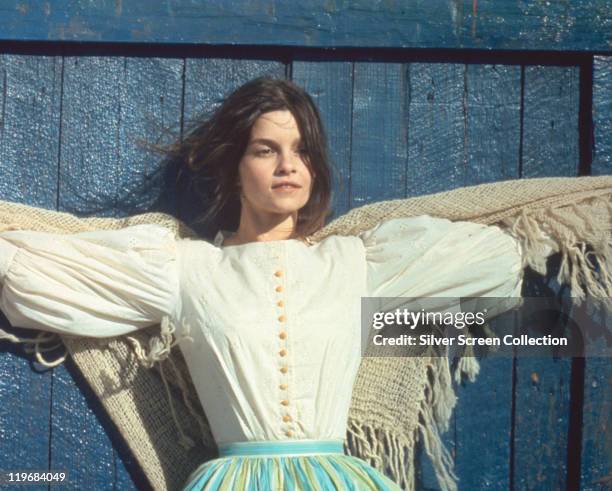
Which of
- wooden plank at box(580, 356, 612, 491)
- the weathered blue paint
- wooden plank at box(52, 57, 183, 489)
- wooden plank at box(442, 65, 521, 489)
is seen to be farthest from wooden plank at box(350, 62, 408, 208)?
wooden plank at box(580, 356, 612, 491)

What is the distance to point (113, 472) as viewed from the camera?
2619 millimetres

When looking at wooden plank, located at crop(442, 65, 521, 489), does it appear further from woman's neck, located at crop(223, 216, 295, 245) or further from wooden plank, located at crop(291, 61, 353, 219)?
woman's neck, located at crop(223, 216, 295, 245)

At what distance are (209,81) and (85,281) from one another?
19.8 inches

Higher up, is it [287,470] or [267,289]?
[267,289]

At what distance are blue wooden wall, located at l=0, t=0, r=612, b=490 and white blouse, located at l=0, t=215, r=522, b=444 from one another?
207 mm

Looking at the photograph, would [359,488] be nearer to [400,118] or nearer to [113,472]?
[113,472]

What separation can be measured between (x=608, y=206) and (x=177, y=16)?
0.87 m

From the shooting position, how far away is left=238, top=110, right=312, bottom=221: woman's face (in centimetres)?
257

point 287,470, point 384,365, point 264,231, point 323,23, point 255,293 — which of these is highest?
point 323,23

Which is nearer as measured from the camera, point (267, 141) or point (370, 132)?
point (267, 141)

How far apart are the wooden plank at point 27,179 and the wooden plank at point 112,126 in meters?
0.03

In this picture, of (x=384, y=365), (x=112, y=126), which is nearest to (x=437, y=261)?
(x=384, y=365)

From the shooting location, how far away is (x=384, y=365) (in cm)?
261

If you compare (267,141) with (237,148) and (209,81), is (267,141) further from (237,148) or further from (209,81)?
(209,81)
